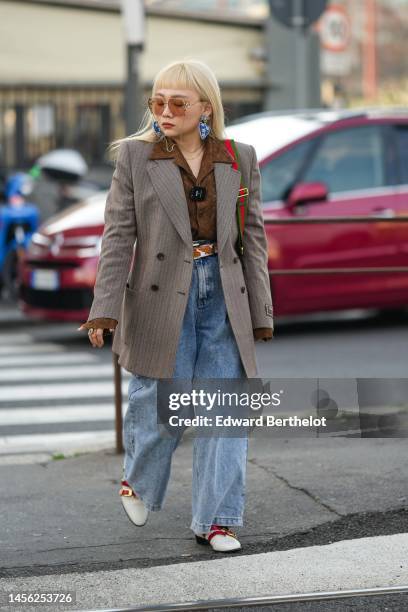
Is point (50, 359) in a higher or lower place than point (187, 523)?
higher

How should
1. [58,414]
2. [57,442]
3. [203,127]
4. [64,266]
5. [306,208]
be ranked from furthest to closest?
1. [64,266]
2. [306,208]
3. [58,414]
4. [57,442]
5. [203,127]

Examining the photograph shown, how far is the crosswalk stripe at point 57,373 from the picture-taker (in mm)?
9688

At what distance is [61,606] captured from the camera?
13.3 feet

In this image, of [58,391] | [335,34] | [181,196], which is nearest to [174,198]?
[181,196]

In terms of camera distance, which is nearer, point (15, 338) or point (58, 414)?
point (58, 414)

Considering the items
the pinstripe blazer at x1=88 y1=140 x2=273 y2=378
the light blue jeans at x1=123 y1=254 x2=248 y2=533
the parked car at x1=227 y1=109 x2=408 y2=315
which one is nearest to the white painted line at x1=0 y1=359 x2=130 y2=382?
the parked car at x1=227 y1=109 x2=408 y2=315

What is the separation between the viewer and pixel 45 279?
10961 mm

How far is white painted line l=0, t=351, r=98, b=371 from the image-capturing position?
34.3ft

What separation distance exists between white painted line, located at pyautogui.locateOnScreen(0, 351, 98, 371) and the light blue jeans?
571 cm

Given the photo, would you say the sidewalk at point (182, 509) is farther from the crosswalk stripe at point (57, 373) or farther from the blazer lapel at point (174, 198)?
the crosswalk stripe at point (57, 373)

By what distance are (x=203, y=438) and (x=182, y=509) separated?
0.74m

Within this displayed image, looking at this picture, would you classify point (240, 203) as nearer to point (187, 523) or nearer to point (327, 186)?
point (187, 523)

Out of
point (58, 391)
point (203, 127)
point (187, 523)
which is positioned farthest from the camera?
point (58, 391)

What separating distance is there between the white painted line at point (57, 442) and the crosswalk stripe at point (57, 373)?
194 cm
